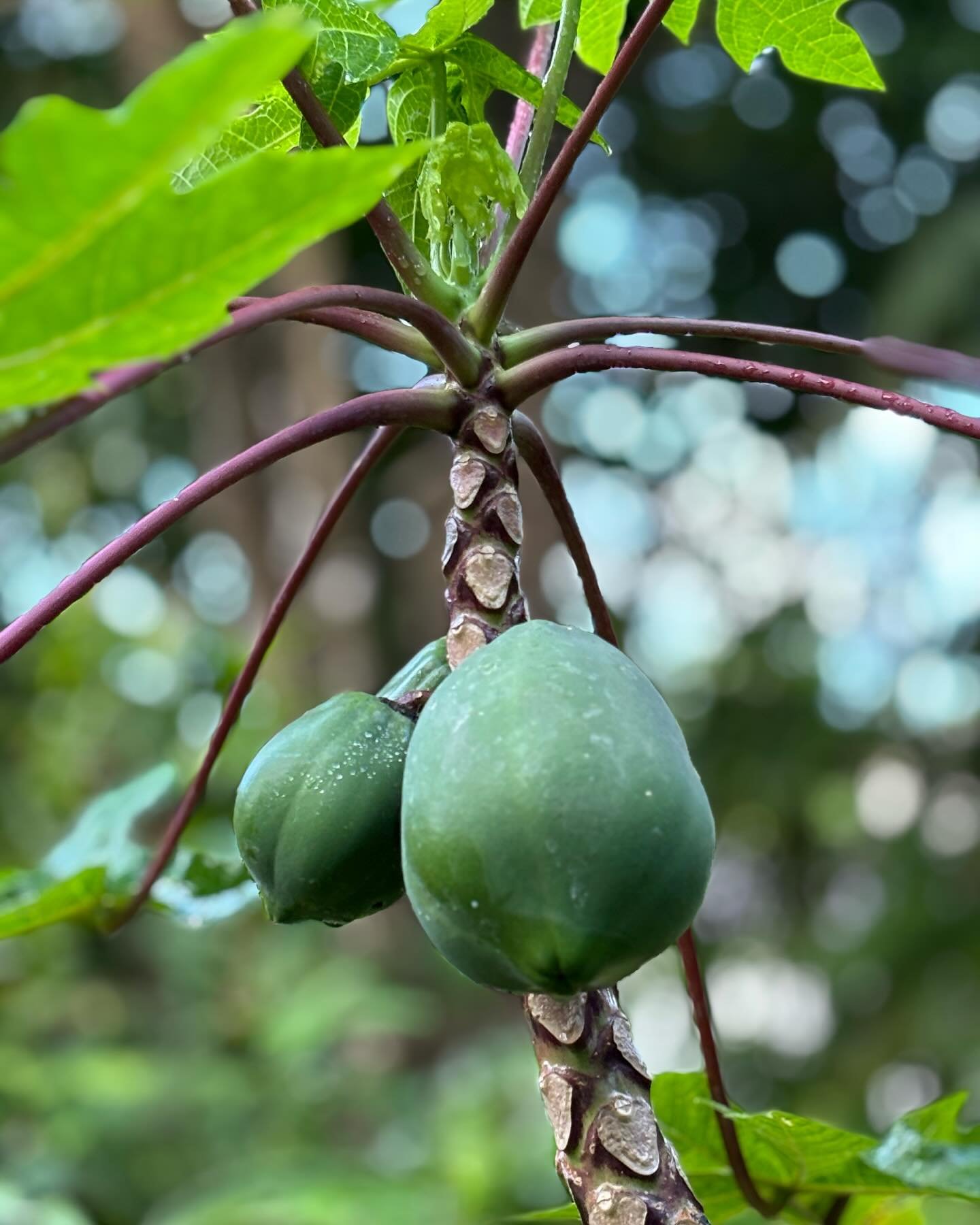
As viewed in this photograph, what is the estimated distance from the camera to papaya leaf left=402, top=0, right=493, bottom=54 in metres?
0.91

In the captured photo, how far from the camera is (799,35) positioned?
1.08 metres

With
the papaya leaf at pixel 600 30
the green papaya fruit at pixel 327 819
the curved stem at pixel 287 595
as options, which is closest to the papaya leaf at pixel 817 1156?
the green papaya fruit at pixel 327 819

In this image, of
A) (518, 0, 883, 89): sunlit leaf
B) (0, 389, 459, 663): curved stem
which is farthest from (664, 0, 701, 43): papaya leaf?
(0, 389, 459, 663): curved stem

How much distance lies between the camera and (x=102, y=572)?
0.68 meters

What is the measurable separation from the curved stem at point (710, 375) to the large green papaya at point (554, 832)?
197 millimetres

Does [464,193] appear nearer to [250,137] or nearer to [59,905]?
[250,137]

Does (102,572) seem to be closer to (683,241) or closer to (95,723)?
(95,723)

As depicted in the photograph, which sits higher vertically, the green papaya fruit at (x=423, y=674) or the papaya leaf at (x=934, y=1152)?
the green papaya fruit at (x=423, y=674)

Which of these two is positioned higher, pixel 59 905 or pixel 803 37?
pixel 803 37

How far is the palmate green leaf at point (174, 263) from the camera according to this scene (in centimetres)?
46

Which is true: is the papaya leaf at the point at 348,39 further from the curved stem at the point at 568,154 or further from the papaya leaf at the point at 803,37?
the papaya leaf at the point at 803,37

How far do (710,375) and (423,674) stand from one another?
26 cm

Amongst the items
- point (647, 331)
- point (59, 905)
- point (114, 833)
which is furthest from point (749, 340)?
point (114, 833)

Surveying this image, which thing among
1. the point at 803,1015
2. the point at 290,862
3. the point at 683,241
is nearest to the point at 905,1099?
the point at 803,1015
